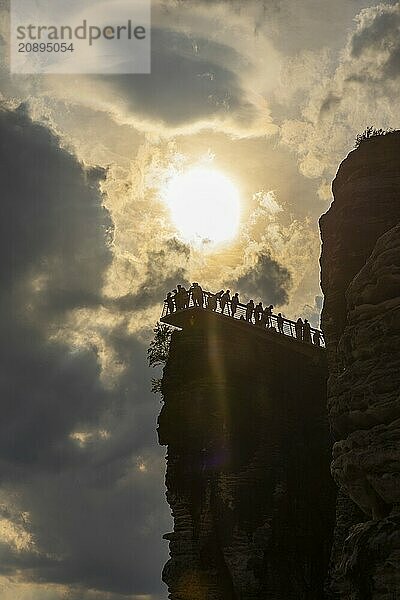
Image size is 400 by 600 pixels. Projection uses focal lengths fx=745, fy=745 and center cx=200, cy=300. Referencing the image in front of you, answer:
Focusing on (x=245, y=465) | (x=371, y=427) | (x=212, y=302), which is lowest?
(x=371, y=427)

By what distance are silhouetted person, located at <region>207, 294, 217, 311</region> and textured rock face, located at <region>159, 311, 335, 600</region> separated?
0.55 meters

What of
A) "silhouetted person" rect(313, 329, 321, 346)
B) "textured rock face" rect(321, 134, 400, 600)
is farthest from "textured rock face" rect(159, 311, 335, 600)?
"textured rock face" rect(321, 134, 400, 600)

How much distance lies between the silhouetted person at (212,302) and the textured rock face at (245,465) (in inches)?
21.6

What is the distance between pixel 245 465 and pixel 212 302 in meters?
8.94

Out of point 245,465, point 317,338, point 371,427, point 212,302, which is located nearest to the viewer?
point 371,427

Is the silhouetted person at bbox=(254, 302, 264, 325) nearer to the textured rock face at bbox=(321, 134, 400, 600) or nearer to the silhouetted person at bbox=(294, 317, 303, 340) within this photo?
the silhouetted person at bbox=(294, 317, 303, 340)

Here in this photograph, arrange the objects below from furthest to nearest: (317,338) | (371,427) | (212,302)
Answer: (317,338), (212,302), (371,427)

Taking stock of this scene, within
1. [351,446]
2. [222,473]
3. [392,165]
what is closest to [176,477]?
[222,473]

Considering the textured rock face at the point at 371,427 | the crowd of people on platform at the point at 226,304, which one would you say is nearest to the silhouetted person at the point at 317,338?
the crowd of people on platform at the point at 226,304

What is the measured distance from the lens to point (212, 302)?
134 feet

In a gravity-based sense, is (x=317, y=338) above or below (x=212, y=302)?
below

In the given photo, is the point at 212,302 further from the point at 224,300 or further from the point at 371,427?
the point at 371,427

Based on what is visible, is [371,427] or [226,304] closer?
[371,427]

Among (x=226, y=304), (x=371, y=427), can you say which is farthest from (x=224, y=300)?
(x=371, y=427)
